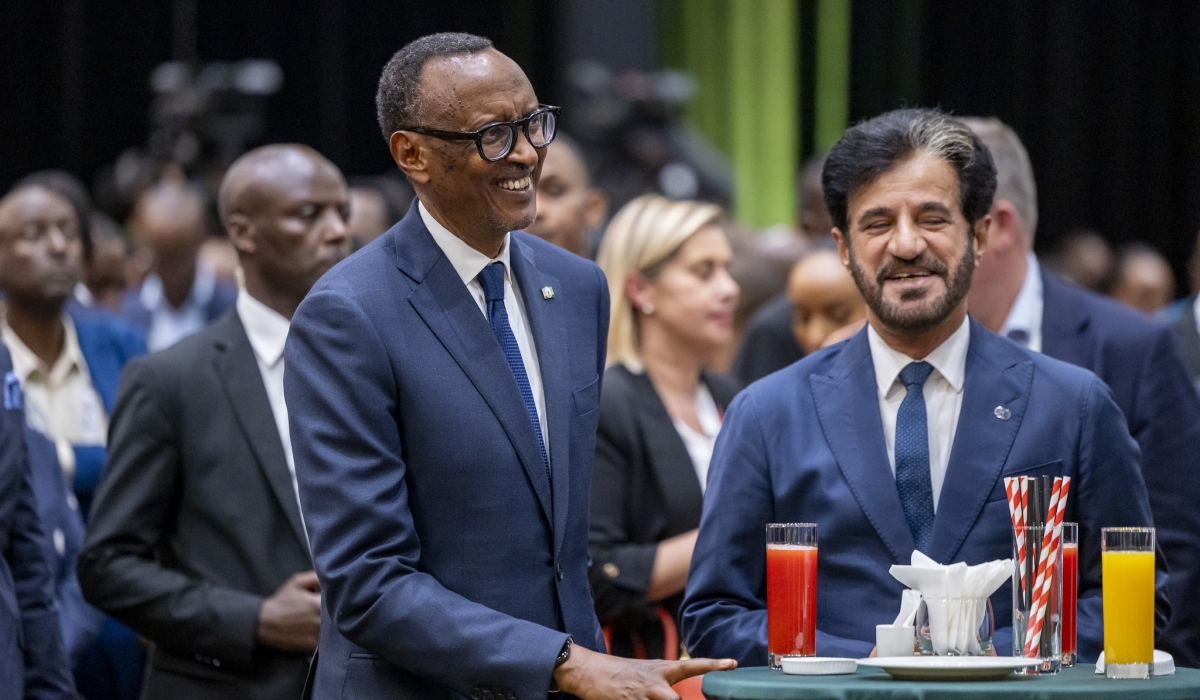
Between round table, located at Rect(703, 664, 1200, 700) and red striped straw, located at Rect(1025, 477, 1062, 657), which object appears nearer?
round table, located at Rect(703, 664, 1200, 700)

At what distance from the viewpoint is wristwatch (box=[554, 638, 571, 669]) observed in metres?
2.29

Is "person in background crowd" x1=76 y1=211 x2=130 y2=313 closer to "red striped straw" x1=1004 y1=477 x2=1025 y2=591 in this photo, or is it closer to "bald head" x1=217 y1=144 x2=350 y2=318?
"bald head" x1=217 y1=144 x2=350 y2=318

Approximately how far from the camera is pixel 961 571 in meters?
2.25

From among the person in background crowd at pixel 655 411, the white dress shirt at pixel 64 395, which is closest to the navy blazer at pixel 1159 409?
the person in background crowd at pixel 655 411

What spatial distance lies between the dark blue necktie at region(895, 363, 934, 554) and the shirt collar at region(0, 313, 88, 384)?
3031 millimetres

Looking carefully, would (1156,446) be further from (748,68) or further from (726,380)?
(748,68)

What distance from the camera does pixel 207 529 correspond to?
343 cm

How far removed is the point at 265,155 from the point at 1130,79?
322 inches

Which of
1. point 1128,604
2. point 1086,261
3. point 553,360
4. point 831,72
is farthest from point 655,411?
point 831,72

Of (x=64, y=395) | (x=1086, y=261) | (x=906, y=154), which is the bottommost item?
(x=1086, y=261)

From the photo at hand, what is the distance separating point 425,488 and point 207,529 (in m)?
1.22

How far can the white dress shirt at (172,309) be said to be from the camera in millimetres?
7586

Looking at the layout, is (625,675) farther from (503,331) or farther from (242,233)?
(242,233)

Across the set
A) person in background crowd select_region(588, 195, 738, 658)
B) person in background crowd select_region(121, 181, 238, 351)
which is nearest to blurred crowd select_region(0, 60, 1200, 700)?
person in background crowd select_region(588, 195, 738, 658)
